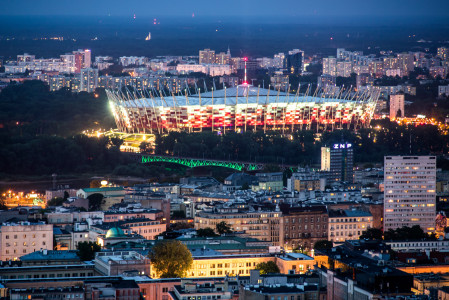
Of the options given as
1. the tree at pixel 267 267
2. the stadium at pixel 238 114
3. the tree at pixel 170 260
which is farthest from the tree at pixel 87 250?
the stadium at pixel 238 114

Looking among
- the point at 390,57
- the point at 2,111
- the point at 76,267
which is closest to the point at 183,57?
the point at 390,57

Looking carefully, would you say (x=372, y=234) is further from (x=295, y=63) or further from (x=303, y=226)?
(x=295, y=63)

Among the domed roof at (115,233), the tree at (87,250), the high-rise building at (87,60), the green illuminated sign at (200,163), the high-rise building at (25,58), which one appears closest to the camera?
the tree at (87,250)

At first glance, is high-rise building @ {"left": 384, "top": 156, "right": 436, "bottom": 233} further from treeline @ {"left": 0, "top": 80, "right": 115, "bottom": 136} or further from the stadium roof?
the stadium roof

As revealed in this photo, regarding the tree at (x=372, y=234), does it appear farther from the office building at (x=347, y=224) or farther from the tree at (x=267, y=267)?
the tree at (x=267, y=267)

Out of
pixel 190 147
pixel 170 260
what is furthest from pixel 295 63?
pixel 170 260

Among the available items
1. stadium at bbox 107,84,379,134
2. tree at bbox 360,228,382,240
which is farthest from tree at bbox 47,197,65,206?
stadium at bbox 107,84,379,134
